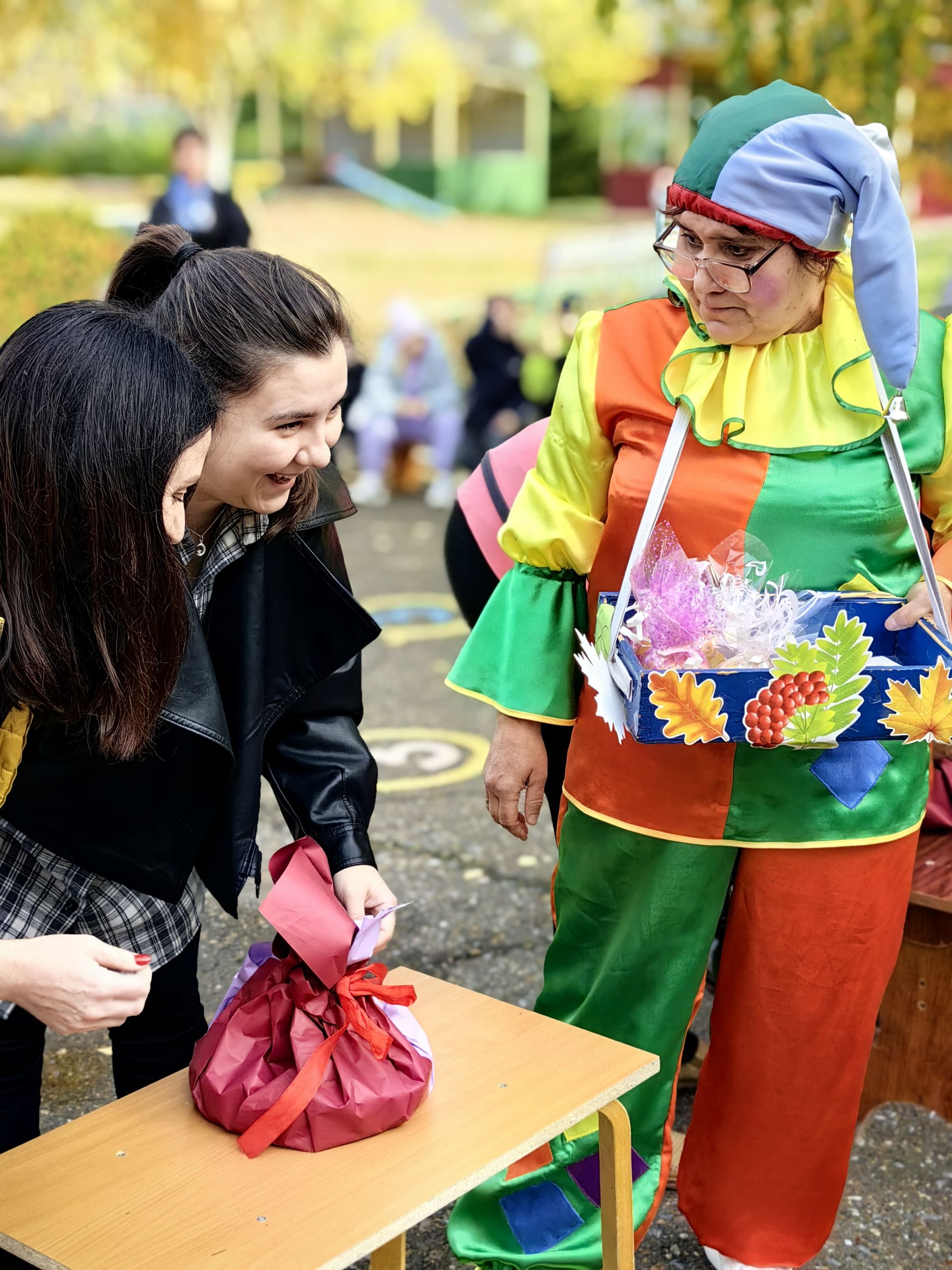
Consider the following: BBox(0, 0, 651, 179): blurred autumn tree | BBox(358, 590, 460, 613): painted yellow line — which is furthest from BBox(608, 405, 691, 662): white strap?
BBox(0, 0, 651, 179): blurred autumn tree

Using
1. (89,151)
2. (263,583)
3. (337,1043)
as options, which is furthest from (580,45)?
(337,1043)

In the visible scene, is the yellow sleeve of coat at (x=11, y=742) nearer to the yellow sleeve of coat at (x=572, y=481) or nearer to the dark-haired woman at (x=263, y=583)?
the dark-haired woman at (x=263, y=583)

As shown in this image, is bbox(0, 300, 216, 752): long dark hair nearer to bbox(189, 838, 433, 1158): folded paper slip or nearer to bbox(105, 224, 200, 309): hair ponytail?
bbox(105, 224, 200, 309): hair ponytail

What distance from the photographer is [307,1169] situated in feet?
6.04

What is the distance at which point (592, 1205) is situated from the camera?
2.51 metres

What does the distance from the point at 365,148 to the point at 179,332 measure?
1126 inches

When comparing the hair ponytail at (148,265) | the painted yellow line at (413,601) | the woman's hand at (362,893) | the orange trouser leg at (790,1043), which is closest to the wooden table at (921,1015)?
the orange trouser leg at (790,1043)

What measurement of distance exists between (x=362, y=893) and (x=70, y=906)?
1.40 feet

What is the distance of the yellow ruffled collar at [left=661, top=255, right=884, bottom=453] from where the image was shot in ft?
7.14

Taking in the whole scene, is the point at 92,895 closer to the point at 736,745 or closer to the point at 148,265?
the point at 148,265

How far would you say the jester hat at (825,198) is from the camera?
2031 mm

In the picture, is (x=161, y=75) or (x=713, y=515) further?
(x=161, y=75)

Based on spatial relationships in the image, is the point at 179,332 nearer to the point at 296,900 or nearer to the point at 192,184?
the point at 296,900

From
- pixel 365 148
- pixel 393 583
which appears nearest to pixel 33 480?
pixel 393 583
